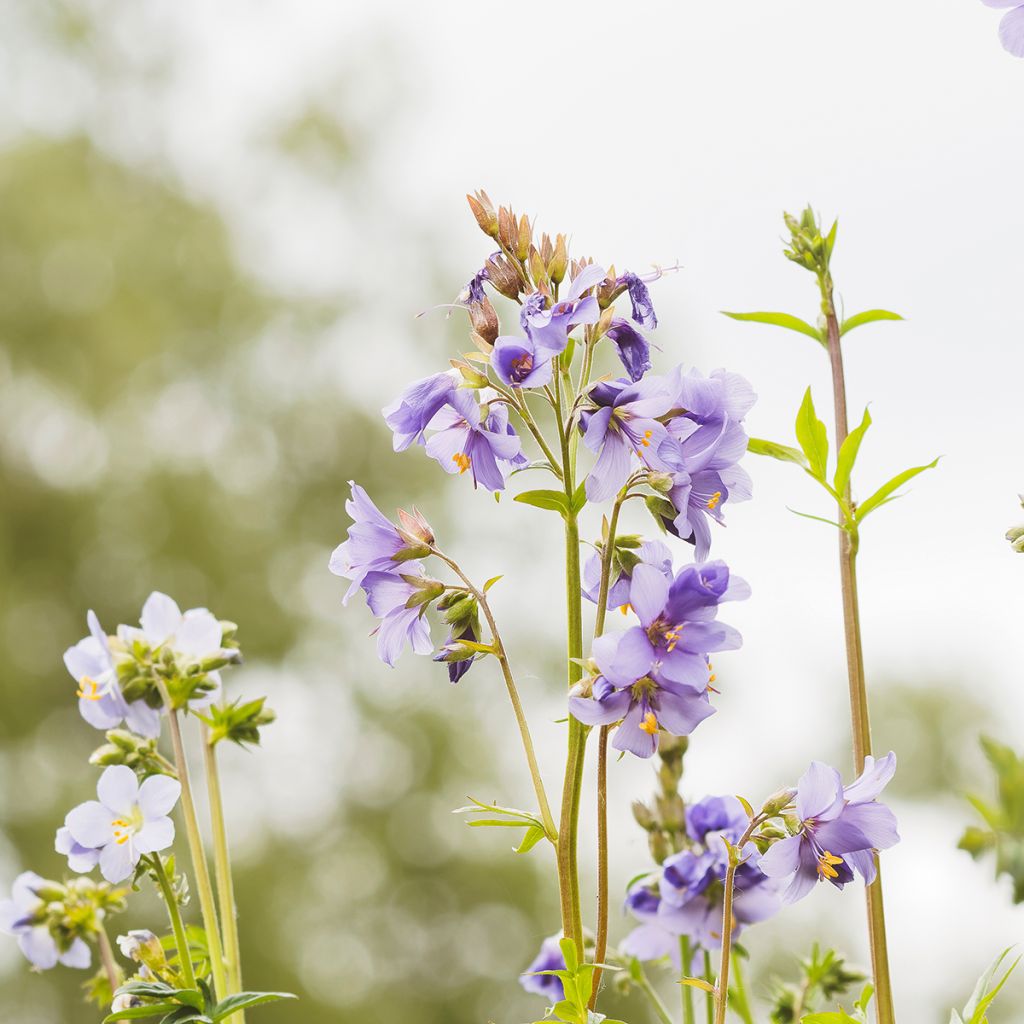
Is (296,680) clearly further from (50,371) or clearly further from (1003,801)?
(1003,801)

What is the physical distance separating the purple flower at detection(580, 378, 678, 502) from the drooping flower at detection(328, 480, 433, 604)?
109 millimetres

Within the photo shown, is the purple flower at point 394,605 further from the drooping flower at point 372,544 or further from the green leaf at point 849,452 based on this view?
the green leaf at point 849,452

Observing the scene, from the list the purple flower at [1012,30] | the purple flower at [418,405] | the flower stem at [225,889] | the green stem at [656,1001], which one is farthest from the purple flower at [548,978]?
the purple flower at [1012,30]

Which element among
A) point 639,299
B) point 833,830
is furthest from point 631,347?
point 833,830

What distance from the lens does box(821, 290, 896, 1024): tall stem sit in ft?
2.08

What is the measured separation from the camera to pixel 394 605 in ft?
2.22

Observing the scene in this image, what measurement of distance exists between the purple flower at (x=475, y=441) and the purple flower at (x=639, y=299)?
9 cm

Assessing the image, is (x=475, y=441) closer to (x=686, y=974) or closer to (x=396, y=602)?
(x=396, y=602)

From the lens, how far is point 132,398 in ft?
23.2

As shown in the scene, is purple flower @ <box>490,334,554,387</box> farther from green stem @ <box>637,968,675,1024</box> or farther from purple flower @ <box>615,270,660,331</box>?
green stem @ <box>637,968,675,1024</box>

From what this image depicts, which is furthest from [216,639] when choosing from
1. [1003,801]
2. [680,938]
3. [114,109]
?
[114,109]

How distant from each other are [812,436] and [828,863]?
27 centimetres

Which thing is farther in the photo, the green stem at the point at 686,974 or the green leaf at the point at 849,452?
the green stem at the point at 686,974

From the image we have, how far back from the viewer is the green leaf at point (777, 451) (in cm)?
75
